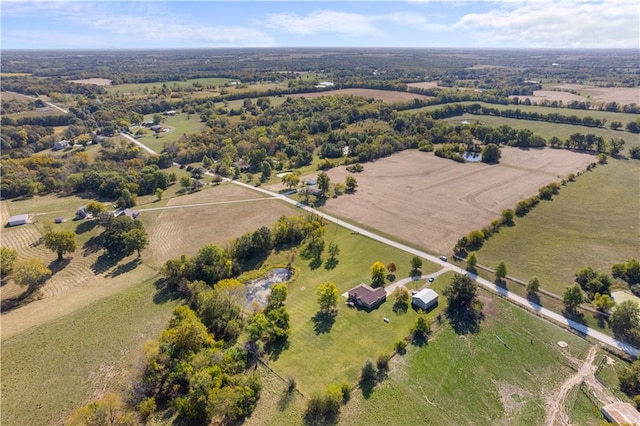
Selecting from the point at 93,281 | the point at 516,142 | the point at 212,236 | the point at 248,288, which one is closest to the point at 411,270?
the point at 248,288

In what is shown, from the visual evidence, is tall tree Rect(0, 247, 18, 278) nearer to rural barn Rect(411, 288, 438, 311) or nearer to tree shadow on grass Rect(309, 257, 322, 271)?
tree shadow on grass Rect(309, 257, 322, 271)

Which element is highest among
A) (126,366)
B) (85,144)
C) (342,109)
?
(342,109)

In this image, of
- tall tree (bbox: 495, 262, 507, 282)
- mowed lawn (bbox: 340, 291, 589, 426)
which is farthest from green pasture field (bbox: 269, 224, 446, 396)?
tall tree (bbox: 495, 262, 507, 282)

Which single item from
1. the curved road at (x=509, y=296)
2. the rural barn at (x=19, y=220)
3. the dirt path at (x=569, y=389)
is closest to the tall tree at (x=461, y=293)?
the curved road at (x=509, y=296)

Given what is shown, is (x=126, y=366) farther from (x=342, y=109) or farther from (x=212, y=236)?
(x=342, y=109)

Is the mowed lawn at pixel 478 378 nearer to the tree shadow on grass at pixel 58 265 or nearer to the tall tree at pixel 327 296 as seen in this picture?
the tall tree at pixel 327 296

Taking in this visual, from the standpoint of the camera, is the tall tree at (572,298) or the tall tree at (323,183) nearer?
the tall tree at (572,298)
